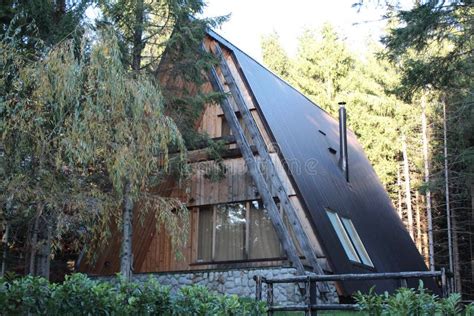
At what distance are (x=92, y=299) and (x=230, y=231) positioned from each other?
679cm

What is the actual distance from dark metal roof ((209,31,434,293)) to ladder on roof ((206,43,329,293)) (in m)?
0.43

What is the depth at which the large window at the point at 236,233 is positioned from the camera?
10.7 m

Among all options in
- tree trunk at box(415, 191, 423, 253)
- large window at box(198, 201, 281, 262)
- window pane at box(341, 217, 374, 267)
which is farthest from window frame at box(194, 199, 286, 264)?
tree trunk at box(415, 191, 423, 253)

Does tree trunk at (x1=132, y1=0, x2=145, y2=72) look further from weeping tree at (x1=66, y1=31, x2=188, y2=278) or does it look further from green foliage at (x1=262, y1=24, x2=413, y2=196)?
green foliage at (x1=262, y1=24, x2=413, y2=196)

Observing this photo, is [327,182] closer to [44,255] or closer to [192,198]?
[192,198]

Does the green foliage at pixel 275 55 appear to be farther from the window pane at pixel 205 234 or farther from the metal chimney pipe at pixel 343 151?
the window pane at pixel 205 234

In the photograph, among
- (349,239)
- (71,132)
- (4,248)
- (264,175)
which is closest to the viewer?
(71,132)

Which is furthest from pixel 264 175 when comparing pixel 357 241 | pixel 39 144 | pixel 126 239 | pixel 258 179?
pixel 39 144

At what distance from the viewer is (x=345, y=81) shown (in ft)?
87.9

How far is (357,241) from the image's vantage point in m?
12.1

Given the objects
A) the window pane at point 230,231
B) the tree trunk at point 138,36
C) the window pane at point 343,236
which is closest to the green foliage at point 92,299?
the tree trunk at point 138,36

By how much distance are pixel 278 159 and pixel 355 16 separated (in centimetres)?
313

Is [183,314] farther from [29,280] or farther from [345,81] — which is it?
[345,81]

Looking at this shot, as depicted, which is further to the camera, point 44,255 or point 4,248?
point 4,248
